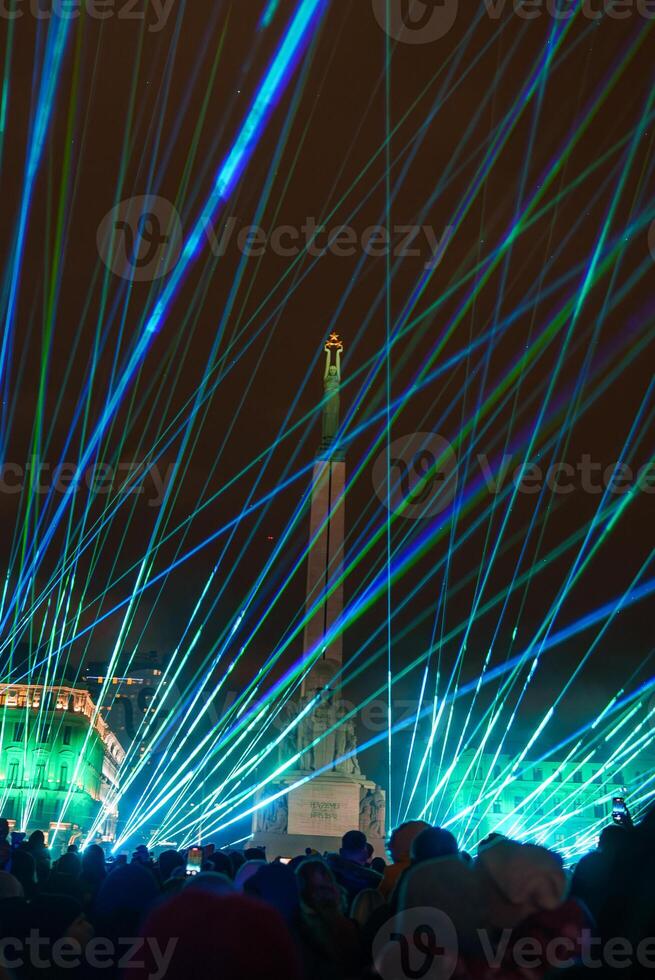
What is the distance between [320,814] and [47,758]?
33079 millimetres

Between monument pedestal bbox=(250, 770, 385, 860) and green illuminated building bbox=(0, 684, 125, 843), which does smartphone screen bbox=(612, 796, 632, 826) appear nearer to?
monument pedestal bbox=(250, 770, 385, 860)

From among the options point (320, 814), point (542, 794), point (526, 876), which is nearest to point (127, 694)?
point (542, 794)

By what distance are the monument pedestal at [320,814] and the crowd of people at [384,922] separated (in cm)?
3337

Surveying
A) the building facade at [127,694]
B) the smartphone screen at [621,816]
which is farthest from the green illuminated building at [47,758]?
the smartphone screen at [621,816]

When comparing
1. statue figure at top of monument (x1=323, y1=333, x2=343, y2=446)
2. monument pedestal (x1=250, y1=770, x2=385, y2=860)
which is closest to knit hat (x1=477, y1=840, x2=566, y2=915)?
monument pedestal (x1=250, y1=770, x2=385, y2=860)

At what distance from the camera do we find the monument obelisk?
39.0m

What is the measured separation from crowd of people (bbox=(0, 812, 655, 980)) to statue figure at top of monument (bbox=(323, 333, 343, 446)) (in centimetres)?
4373

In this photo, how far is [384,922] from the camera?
16.1ft

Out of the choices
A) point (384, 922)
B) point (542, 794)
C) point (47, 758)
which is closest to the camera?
point (384, 922)

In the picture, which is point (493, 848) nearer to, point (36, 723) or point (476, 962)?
point (476, 962)

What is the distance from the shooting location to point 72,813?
6656cm

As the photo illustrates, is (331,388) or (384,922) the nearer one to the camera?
(384,922)

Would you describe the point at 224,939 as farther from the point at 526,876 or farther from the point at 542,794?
the point at 542,794

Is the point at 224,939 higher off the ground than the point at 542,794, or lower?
higher
